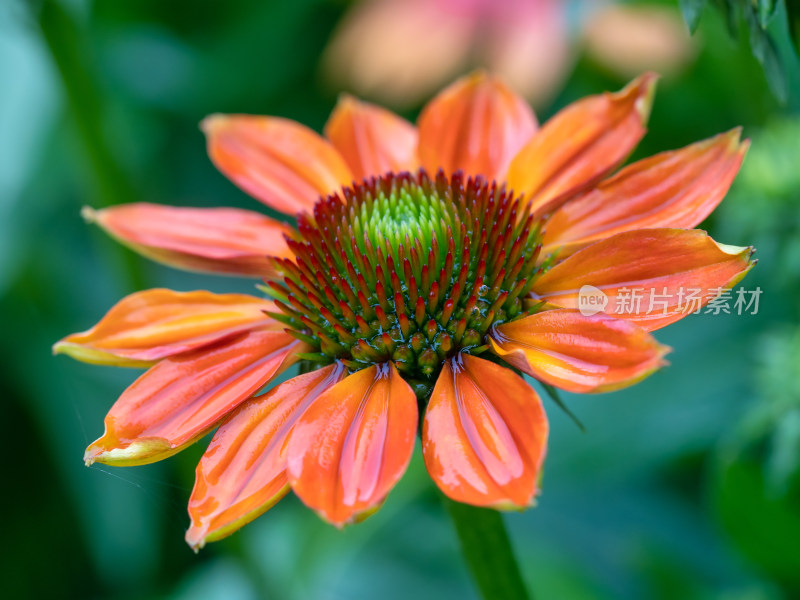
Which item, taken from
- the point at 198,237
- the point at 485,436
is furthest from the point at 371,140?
the point at 485,436

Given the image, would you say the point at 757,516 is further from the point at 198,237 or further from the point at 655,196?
the point at 198,237

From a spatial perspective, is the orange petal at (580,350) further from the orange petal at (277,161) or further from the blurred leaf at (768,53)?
the orange petal at (277,161)

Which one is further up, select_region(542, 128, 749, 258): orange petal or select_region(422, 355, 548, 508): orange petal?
select_region(542, 128, 749, 258): orange petal

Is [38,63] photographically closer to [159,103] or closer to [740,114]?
[159,103]

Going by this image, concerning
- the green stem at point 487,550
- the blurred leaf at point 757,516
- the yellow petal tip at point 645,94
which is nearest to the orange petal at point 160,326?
the green stem at point 487,550

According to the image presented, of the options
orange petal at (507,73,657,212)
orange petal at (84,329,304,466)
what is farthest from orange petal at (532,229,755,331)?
orange petal at (84,329,304,466)

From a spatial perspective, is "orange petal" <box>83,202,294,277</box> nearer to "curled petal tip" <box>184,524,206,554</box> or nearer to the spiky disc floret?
the spiky disc floret

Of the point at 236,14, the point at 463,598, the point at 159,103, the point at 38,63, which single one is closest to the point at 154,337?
the point at 463,598
